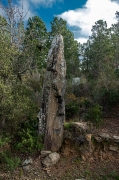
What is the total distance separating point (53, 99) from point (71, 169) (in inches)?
92.0

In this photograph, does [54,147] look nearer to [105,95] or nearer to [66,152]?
[66,152]

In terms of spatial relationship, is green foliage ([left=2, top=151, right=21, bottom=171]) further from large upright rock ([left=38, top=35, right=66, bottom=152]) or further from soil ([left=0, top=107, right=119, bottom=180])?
large upright rock ([left=38, top=35, right=66, bottom=152])

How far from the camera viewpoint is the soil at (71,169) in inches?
175

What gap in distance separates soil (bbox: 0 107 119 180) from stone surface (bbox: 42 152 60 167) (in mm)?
114

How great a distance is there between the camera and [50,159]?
16.0 feet

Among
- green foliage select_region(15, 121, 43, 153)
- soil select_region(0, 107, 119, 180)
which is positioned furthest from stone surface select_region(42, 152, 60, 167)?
green foliage select_region(15, 121, 43, 153)

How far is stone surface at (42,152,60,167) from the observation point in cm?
479

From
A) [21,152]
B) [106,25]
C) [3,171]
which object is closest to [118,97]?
[21,152]

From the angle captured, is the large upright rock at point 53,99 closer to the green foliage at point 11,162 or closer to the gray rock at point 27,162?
the gray rock at point 27,162

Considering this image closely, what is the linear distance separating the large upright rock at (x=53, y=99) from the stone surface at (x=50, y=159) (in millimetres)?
236

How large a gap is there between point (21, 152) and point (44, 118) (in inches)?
55.2

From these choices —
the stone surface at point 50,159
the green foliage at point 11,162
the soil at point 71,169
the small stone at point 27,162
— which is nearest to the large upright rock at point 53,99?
the stone surface at point 50,159

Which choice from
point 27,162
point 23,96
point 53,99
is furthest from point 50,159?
point 23,96

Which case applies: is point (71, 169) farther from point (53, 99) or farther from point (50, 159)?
point (53, 99)
